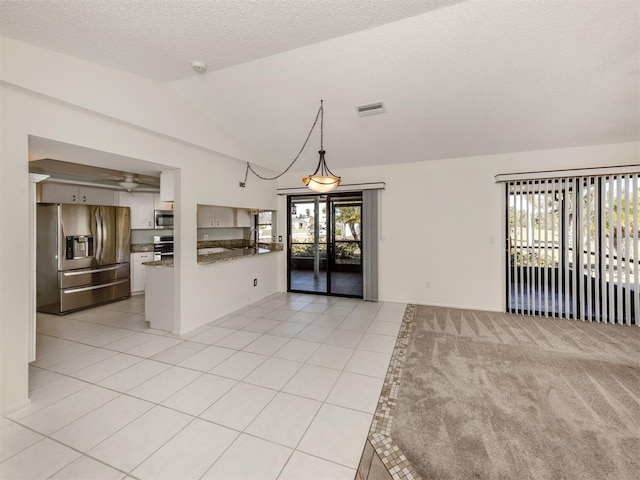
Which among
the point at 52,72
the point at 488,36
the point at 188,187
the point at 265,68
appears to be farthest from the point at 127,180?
the point at 488,36

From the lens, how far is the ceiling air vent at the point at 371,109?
11.5 feet

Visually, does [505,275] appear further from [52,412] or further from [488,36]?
[52,412]

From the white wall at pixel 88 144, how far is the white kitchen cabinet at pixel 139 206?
2.77 metres

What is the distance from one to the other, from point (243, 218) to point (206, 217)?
1067 millimetres

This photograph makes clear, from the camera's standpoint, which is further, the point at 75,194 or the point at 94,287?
the point at 75,194

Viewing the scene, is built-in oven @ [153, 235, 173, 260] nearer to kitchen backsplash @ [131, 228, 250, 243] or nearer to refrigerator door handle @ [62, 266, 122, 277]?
kitchen backsplash @ [131, 228, 250, 243]

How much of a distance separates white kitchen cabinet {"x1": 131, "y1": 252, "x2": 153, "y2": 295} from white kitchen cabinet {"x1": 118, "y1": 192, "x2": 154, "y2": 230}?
0.64 meters

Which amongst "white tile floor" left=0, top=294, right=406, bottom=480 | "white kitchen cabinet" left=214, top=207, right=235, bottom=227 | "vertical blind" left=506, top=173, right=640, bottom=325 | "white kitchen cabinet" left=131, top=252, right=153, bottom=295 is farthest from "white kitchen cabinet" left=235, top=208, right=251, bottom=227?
"vertical blind" left=506, top=173, right=640, bottom=325

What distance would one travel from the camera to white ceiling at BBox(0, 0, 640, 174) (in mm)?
2105

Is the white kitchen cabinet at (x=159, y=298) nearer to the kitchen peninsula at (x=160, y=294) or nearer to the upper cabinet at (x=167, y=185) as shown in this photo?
the kitchen peninsula at (x=160, y=294)

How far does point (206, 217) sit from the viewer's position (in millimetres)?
5711

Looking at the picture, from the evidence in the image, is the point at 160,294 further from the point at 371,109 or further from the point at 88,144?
the point at 371,109

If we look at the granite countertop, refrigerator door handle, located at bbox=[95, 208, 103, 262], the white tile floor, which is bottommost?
the white tile floor

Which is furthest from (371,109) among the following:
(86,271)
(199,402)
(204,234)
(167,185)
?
(86,271)
